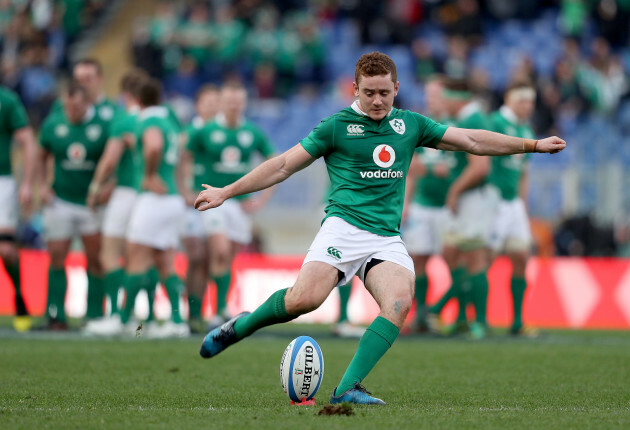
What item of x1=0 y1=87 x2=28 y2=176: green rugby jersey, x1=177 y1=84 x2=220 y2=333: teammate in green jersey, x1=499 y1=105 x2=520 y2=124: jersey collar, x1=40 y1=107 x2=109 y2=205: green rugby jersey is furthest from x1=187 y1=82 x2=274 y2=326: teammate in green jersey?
x1=499 y1=105 x2=520 y2=124: jersey collar

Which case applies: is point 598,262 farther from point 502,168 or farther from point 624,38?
point 624,38

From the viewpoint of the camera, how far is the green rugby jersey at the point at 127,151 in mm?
11547

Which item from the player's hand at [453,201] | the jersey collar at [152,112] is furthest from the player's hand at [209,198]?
the player's hand at [453,201]

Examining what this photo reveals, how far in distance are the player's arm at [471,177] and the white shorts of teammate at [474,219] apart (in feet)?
0.65

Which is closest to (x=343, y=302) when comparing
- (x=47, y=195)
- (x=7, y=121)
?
(x=47, y=195)

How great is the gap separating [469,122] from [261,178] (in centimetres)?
596

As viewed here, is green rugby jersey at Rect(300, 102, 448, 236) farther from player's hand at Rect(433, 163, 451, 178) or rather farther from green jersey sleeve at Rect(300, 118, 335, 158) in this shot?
player's hand at Rect(433, 163, 451, 178)

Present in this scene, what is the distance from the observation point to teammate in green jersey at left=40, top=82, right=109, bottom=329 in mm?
11812

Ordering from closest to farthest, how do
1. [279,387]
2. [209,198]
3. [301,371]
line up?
1. [301,371]
2. [209,198]
3. [279,387]

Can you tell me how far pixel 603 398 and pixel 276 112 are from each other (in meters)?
15.5

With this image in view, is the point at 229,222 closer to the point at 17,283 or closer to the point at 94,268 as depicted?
the point at 94,268

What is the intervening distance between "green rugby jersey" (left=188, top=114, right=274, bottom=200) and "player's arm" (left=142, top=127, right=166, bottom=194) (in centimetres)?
119

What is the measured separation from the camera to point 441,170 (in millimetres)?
12453

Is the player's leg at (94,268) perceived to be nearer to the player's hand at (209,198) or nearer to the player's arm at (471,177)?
the player's arm at (471,177)
